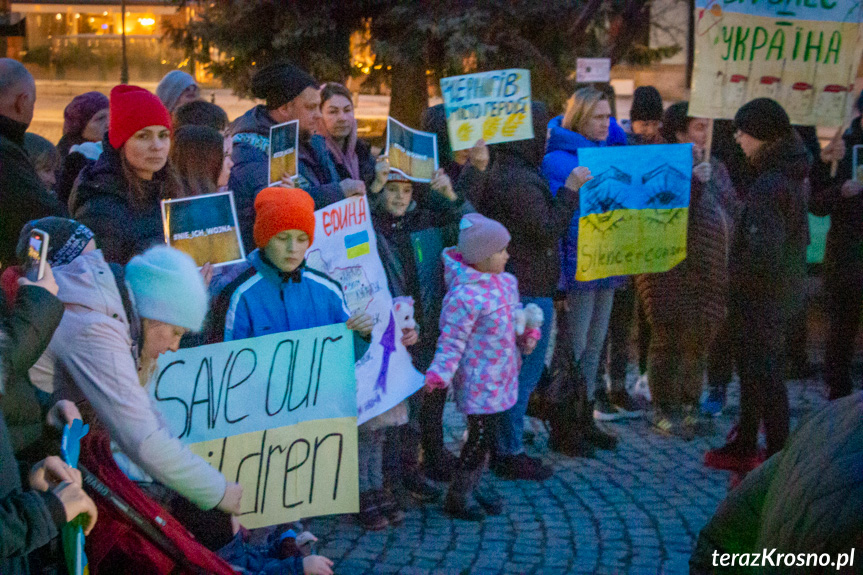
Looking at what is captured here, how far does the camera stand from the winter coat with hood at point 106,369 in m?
2.91

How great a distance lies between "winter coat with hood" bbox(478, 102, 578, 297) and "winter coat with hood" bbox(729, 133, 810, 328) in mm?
1048

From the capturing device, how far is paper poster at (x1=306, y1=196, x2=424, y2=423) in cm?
444

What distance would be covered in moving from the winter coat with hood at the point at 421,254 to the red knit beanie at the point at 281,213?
0.83 m

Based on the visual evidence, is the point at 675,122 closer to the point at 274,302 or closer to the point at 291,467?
the point at 274,302

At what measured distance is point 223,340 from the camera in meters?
3.88

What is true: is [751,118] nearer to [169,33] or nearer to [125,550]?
[125,550]

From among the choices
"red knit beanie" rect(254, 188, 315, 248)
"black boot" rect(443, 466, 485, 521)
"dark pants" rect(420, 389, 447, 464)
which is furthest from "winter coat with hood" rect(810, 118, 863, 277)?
"red knit beanie" rect(254, 188, 315, 248)

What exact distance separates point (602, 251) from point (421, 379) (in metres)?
1.66

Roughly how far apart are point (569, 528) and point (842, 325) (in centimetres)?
312

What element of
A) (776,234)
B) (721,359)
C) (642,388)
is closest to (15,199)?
(776,234)

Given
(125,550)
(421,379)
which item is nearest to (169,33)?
(421,379)

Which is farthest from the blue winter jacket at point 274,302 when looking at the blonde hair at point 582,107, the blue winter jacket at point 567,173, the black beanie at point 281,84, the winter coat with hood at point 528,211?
the blonde hair at point 582,107

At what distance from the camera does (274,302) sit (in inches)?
154

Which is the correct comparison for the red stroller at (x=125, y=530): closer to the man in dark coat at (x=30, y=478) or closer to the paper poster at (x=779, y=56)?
the man in dark coat at (x=30, y=478)
